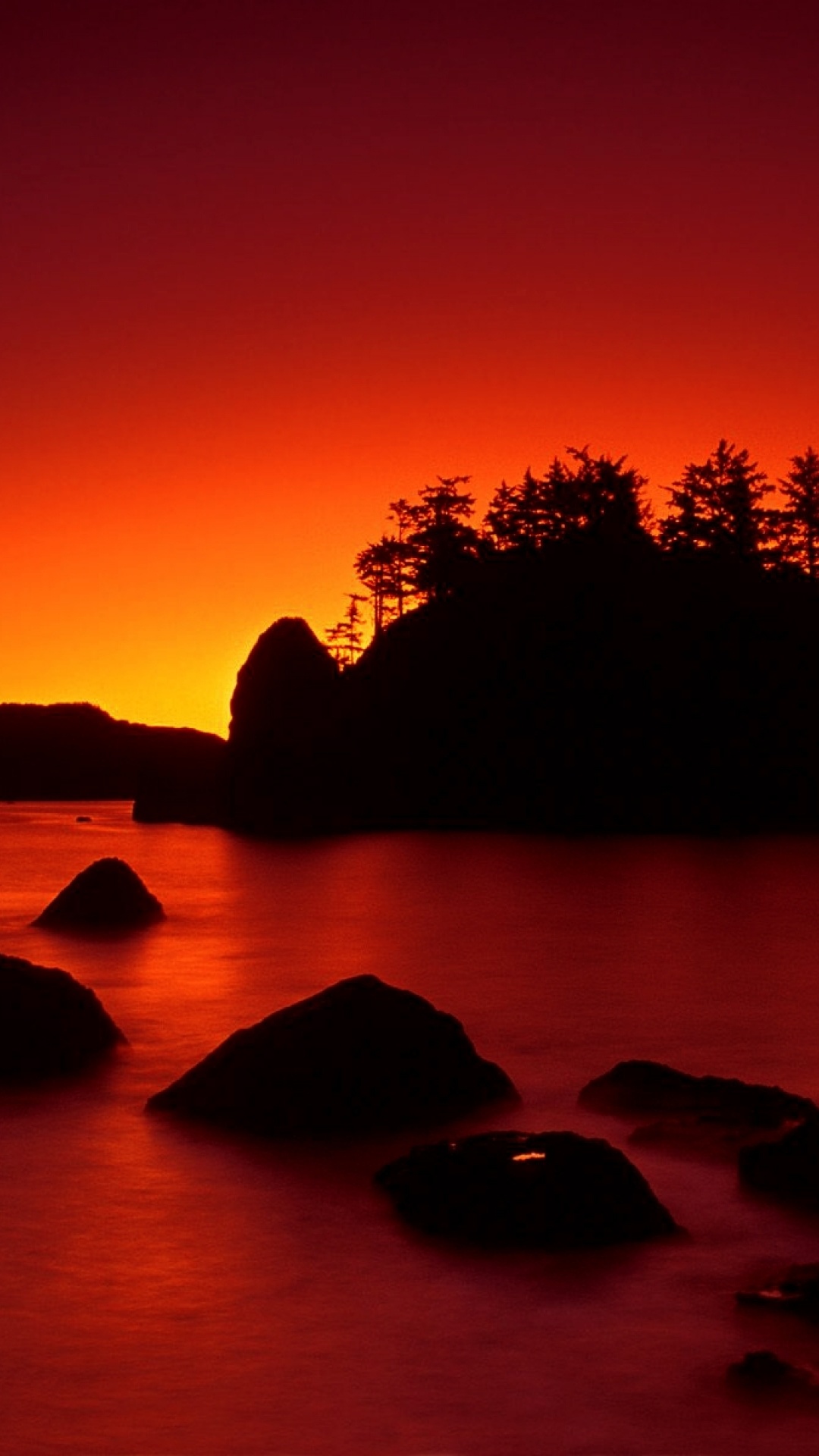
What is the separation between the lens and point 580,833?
2035 inches

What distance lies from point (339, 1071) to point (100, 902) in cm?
1352

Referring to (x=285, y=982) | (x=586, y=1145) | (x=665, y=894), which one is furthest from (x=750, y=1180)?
(x=665, y=894)

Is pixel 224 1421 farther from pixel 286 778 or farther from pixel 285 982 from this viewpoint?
pixel 286 778

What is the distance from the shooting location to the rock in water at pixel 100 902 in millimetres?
21484

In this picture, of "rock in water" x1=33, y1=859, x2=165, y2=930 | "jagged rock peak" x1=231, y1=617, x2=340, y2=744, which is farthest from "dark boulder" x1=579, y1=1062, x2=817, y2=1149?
"jagged rock peak" x1=231, y1=617, x2=340, y2=744

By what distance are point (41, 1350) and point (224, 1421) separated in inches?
35.6

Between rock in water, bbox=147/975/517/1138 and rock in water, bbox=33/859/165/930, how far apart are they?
1261 centimetres

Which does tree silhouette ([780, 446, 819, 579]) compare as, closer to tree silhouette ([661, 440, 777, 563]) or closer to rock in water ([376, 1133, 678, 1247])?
tree silhouette ([661, 440, 777, 563])

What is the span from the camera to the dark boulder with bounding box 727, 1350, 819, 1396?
4961mm

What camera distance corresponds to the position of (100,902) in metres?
21.6

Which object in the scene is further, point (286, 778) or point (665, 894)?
point (286, 778)

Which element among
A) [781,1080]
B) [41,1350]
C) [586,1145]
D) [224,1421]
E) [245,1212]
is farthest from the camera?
[781,1080]

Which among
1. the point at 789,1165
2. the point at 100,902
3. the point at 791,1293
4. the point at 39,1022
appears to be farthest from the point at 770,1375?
the point at 100,902

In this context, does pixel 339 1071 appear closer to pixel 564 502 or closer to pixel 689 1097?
pixel 689 1097
